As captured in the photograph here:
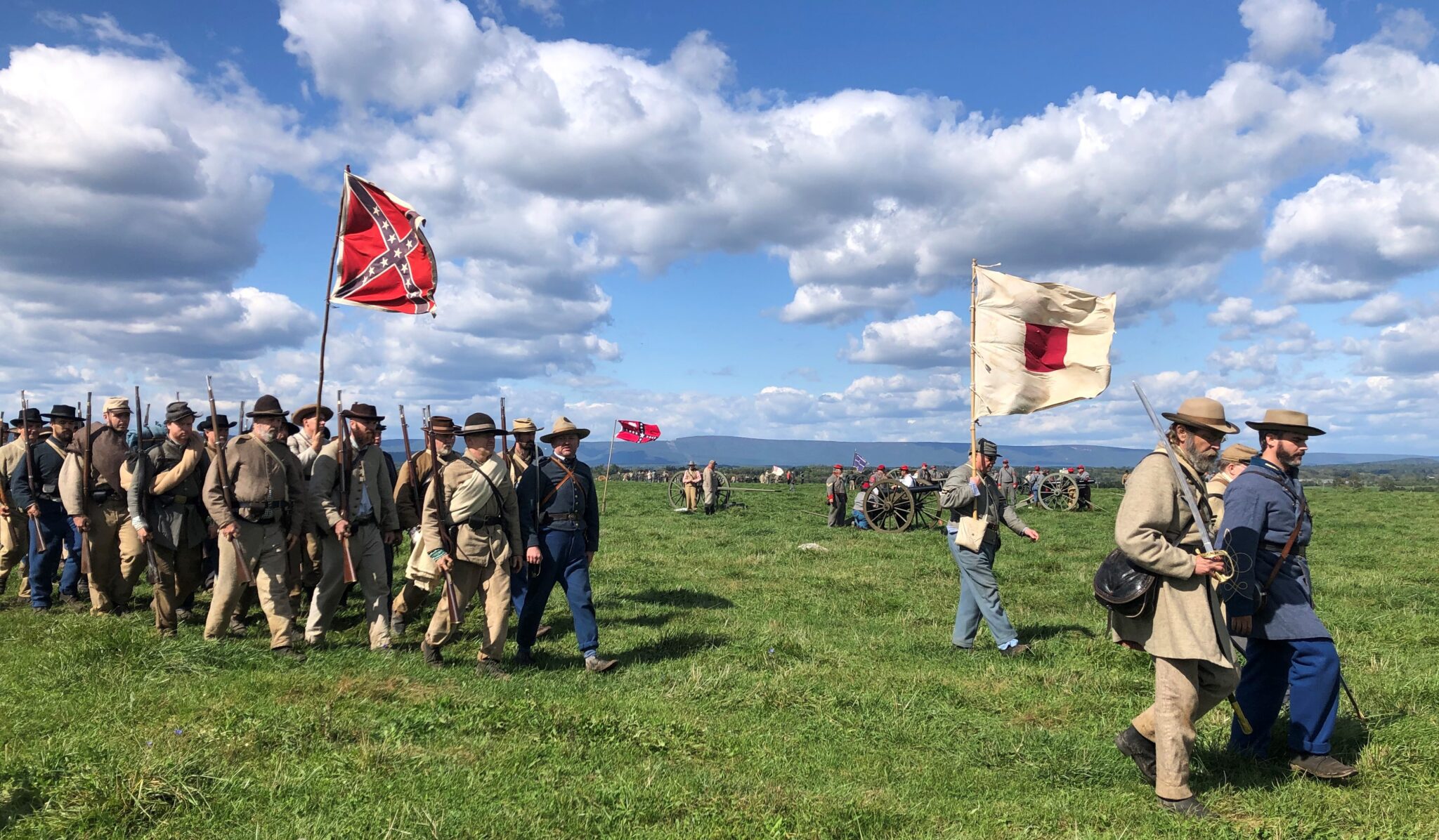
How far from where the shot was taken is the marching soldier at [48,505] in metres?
9.49

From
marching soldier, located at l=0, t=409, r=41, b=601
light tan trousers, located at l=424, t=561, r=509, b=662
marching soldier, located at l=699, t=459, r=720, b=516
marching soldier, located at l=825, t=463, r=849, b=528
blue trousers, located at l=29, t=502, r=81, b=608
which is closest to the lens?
light tan trousers, located at l=424, t=561, r=509, b=662

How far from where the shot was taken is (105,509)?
9172 mm

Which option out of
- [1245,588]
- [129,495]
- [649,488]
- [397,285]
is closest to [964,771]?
[1245,588]

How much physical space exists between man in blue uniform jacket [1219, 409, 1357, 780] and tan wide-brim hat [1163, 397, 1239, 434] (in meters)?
0.60

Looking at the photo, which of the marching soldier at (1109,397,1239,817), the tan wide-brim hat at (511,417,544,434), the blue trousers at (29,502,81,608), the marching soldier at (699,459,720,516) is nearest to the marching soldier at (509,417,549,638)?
the tan wide-brim hat at (511,417,544,434)

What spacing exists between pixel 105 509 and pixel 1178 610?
9.74m

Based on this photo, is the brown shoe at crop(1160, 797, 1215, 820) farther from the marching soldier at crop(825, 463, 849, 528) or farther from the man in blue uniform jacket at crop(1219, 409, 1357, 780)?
the marching soldier at crop(825, 463, 849, 528)

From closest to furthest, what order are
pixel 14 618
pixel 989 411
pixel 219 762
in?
pixel 219 762 < pixel 989 411 < pixel 14 618

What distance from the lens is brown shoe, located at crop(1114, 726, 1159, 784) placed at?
16.0ft

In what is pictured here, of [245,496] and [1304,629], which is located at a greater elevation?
[245,496]

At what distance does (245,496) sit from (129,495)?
1.66 metres

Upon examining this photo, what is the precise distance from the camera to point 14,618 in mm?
8891

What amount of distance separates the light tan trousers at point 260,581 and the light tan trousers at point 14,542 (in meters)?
3.99

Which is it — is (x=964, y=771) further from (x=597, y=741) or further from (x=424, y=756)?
(x=424, y=756)
